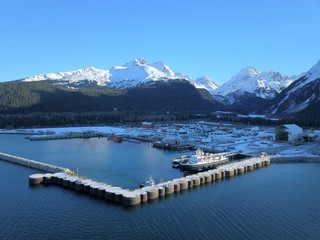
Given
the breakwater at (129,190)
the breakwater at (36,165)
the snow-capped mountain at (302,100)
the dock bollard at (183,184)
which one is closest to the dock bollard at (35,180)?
the breakwater at (129,190)

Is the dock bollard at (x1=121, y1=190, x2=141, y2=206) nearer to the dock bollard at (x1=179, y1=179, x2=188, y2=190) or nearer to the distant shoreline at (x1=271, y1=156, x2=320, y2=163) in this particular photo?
the dock bollard at (x1=179, y1=179, x2=188, y2=190)

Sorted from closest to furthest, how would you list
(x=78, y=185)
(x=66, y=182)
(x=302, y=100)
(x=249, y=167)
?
(x=78, y=185)
(x=66, y=182)
(x=249, y=167)
(x=302, y=100)

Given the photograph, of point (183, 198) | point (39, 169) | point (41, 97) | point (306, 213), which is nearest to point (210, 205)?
point (183, 198)

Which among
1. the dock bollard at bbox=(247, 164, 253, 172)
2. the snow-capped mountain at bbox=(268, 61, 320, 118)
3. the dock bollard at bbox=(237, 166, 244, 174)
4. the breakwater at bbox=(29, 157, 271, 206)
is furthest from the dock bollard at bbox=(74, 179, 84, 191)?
the snow-capped mountain at bbox=(268, 61, 320, 118)

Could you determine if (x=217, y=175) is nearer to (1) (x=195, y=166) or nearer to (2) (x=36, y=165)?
(1) (x=195, y=166)

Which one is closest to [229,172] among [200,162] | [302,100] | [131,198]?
[200,162]

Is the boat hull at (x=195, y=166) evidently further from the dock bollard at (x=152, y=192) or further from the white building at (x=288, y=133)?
the white building at (x=288, y=133)

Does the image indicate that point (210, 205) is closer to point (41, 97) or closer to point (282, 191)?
point (282, 191)

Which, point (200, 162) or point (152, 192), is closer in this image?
point (152, 192)
